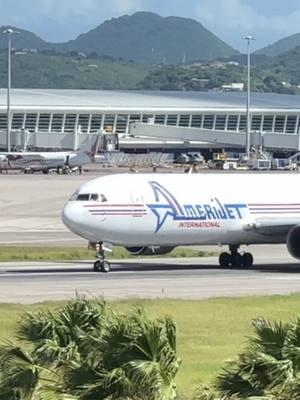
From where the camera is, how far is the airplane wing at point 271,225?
44594 millimetres

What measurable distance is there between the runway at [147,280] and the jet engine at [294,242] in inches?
28.1

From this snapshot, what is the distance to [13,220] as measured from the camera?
81.1 meters

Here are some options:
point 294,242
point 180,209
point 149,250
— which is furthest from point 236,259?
point 180,209

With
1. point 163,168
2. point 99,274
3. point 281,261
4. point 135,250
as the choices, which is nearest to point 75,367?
point 99,274

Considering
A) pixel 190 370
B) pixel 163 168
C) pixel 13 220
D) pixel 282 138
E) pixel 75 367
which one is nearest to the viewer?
pixel 75 367

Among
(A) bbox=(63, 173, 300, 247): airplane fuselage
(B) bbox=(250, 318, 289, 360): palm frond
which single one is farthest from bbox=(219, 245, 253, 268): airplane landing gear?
(B) bbox=(250, 318, 289, 360): palm frond

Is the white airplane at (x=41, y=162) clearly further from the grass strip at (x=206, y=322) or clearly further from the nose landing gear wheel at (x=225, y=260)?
the grass strip at (x=206, y=322)

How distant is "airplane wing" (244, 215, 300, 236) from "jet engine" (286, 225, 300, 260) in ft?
1.84

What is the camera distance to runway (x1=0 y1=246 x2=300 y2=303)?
114 ft

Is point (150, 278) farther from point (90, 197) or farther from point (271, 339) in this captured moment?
point (271, 339)

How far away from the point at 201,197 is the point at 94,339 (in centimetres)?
2997

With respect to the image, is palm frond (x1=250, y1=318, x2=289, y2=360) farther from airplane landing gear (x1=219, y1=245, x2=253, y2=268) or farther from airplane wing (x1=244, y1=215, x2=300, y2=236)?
airplane landing gear (x1=219, y1=245, x2=253, y2=268)

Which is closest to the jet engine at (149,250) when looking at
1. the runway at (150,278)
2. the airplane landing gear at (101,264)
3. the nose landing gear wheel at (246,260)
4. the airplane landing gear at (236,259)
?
the runway at (150,278)

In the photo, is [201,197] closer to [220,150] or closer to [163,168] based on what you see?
[163,168]
